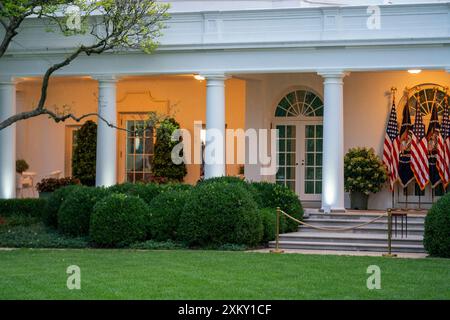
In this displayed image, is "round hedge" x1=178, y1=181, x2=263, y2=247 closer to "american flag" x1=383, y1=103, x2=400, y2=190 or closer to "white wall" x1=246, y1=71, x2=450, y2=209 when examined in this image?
"american flag" x1=383, y1=103, x2=400, y2=190

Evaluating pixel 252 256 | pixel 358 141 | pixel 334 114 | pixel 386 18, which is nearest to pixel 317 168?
pixel 358 141

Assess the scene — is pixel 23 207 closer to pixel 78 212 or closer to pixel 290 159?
pixel 78 212

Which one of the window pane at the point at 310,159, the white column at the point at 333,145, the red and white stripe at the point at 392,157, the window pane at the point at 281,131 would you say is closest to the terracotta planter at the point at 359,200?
the red and white stripe at the point at 392,157

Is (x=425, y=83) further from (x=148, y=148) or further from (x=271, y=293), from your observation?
(x=271, y=293)

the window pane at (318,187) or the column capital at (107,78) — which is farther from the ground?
the column capital at (107,78)

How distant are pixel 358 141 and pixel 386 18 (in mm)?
4263

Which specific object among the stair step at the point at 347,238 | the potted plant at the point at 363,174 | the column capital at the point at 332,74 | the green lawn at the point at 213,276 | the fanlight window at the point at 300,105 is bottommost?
the green lawn at the point at 213,276

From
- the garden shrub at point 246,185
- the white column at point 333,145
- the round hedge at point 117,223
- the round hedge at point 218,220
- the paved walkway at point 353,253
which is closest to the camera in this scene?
the paved walkway at point 353,253

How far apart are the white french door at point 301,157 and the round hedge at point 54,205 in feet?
22.0

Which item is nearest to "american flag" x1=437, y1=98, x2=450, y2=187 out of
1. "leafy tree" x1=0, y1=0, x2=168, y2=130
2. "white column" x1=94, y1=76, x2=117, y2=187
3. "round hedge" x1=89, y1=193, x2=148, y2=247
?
"leafy tree" x1=0, y1=0, x2=168, y2=130

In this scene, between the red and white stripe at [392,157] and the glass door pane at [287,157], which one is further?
the glass door pane at [287,157]

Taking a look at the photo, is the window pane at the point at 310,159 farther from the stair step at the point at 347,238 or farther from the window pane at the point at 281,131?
the stair step at the point at 347,238

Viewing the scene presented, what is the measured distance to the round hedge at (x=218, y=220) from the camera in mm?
22359

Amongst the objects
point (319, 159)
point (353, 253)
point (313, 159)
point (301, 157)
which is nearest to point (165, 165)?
point (301, 157)
